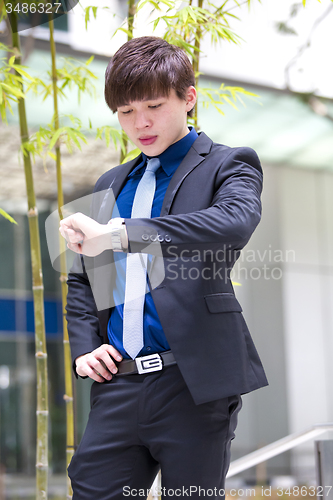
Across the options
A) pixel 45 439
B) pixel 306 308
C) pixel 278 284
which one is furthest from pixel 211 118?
pixel 45 439

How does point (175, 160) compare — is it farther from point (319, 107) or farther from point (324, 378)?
point (324, 378)

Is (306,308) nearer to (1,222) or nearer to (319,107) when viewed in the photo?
(319,107)

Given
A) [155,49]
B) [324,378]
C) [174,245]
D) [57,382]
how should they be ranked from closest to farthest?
[174,245], [155,49], [57,382], [324,378]

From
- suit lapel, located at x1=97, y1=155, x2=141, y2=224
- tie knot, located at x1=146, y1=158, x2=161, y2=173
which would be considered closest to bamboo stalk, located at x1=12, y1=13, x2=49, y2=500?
suit lapel, located at x1=97, y1=155, x2=141, y2=224

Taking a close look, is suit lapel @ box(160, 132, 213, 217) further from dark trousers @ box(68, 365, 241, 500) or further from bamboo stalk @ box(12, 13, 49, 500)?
bamboo stalk @ box(12, 13, 49, 500)

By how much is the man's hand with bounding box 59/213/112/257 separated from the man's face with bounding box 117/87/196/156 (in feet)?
1.03

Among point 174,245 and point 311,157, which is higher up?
point 311,157

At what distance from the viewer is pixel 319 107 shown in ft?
25.9

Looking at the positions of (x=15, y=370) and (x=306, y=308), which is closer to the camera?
(x=15, y=370)

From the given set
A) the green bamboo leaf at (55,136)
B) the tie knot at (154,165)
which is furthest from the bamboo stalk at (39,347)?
the tie knot at (154,165)

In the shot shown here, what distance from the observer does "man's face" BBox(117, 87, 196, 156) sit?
1.26m

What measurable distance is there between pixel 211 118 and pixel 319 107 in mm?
1671

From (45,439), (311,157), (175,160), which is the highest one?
(311,157)

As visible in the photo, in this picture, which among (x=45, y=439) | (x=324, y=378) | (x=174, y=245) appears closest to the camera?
(x=174, y=245)
